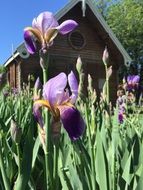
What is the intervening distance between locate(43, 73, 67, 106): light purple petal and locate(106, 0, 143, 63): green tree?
33678 millimetres

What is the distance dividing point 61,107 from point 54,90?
67 mm

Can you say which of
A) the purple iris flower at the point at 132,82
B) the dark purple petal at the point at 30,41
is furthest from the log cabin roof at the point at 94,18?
the dark purple petal at the point at 30,41

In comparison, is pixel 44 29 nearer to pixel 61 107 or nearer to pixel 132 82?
pixel 61 107

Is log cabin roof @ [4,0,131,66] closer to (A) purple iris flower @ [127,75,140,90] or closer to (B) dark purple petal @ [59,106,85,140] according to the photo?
(A) purple iris flower @ [127,75,140,90]

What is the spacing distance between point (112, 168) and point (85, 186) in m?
0.13

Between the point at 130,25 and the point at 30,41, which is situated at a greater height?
the point at 130,25

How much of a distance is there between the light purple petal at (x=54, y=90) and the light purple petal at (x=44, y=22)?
264 mm

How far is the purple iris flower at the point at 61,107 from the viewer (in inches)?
50.9

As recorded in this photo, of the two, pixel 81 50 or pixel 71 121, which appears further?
Answer: pixel 81 50

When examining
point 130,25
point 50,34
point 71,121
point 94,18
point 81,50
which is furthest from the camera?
point 130,25

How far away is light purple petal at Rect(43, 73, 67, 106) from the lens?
52.8 inches

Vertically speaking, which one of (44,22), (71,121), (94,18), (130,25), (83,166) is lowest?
(83,166)

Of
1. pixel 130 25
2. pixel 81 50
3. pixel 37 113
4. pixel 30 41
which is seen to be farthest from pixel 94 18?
pixel 37 113

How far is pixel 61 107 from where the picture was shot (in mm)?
1319
